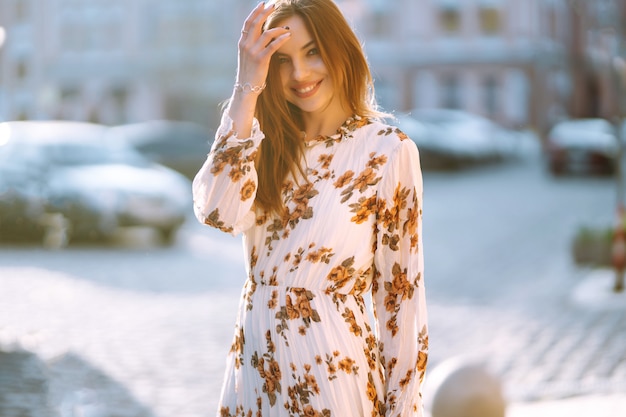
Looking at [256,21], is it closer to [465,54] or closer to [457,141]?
[457,141]

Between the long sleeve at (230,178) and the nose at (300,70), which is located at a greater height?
the nose at (300,70)

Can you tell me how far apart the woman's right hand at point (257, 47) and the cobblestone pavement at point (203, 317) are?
305cm

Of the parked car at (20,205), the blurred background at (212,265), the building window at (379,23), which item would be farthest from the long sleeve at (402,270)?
the building window at (379,23)

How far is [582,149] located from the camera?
26.7 m

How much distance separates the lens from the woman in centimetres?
278

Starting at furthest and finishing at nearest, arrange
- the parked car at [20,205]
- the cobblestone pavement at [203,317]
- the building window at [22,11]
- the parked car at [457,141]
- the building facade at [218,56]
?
1. the building window at [22,11]
2. the building facade at [218,56]
3. the parked car at [457,141]
4. the parked car at [20,205]
5. the cobblestone pavement at [203,317]

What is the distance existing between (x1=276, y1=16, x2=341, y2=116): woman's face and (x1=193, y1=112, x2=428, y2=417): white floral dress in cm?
11

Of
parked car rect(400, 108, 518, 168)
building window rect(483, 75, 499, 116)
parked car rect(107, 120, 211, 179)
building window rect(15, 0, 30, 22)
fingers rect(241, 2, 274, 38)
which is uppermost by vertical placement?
fingers rect(241, 2, 274, 38)

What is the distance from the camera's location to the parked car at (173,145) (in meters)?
23.9

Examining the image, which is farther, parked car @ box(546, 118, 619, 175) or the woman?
parked car @ box(546, 118, 619, 175)

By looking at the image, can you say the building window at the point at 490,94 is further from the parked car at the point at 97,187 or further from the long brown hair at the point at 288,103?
the long brown hair at the point at 288,103

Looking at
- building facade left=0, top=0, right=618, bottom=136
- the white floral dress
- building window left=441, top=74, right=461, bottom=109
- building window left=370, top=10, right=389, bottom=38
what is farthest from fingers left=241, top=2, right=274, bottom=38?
building window left=370, top=10, right=389, bottom=38

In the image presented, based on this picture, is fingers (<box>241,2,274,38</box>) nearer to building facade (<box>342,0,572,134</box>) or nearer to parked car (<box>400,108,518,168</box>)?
parked car (<box>400,108,518,168</box>)

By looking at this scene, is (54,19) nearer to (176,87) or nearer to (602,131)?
(176,87)
